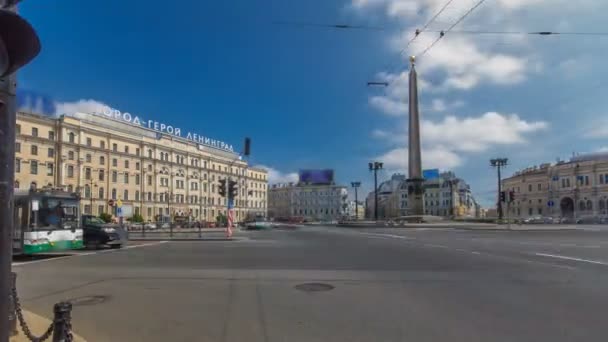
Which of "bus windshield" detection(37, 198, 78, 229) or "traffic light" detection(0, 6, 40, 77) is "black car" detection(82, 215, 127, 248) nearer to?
"bus windshield" detection(37, 198, 78, 229)

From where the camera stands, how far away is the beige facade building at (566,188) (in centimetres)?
10481

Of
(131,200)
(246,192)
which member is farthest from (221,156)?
(131,200)

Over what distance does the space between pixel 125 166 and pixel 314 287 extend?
94.5 metres

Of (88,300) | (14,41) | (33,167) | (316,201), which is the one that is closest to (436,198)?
(316,201)

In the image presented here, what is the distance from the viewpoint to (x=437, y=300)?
777cm

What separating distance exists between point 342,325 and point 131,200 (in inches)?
3844

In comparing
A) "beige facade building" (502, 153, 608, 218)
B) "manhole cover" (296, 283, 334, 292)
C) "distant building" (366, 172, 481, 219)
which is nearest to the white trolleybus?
"manhole cover" (296, 283, 334, 292)

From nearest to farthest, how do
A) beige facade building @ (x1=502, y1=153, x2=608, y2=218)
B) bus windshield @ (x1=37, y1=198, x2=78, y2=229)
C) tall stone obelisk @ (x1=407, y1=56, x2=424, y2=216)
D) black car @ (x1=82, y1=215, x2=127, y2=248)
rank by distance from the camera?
1. bus windshield @ (x1=37, y1=198, x2=78, y2=229)
2. black car @ (x1=82, y1=215, x2=127, y2=248)
3. tall stone obelisk @ (x1=407, y1=56, x2=424, y2=216)
4. beige facade building @ (x1=502, y1=153, x2=608, y2=218)

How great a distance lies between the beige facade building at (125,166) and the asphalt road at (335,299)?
5887 cm

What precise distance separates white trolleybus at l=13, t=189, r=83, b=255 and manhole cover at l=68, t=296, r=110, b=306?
934cm

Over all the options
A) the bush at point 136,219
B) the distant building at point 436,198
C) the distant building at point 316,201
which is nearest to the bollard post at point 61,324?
the bush at point 136,219

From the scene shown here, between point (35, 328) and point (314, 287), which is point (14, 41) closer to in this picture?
point (35, 328)

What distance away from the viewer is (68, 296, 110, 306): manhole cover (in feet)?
26.3

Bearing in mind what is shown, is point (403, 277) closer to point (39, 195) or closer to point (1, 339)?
point (1, 339)
